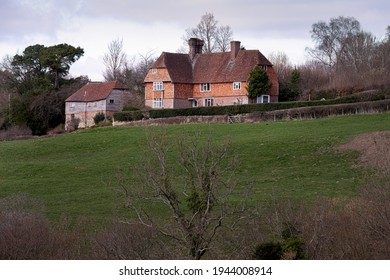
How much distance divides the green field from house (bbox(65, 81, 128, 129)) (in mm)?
19194

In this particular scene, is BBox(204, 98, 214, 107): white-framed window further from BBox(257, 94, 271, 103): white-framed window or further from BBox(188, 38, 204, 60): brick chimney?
BBox(188, 38, 204, 60): brick chimney

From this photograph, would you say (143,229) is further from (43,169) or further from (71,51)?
(71,51)

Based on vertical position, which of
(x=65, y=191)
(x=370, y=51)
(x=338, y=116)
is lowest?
(x=65, y=191)

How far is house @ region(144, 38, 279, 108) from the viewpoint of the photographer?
6216cm

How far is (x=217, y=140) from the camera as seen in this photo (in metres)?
40.5

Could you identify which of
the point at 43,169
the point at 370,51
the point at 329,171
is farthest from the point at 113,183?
the point at 370,51

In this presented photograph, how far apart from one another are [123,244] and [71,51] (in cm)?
A: 6434

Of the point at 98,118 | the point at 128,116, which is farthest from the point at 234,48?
the point at 98,118

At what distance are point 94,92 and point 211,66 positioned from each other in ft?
44.1

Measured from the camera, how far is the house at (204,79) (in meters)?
62.2

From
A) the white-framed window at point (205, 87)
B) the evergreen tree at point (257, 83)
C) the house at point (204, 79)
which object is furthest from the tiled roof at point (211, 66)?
the evergreen tree at point (257, 83)

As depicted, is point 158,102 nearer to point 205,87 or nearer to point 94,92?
point 205,87

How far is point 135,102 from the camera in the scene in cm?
6725

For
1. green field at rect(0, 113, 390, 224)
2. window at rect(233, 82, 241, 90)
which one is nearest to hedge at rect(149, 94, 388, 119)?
green field at rect(0, 113, 390, 224)
